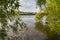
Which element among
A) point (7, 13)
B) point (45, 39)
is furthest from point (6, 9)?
point (45, 39)

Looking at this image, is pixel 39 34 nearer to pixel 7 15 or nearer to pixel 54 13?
Answer: pixel 54 13

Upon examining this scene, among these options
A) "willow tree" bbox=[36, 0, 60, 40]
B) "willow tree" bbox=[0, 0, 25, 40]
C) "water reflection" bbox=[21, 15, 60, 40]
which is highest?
"willow tree" bbox=[0, 0, 25, 40]

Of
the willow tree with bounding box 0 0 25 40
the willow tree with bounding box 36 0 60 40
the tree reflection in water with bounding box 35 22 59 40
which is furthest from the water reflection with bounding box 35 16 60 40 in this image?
the willow tree with bounding box 0 0 25 40

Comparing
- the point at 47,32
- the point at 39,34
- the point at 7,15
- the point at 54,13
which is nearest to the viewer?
the point at 7,15

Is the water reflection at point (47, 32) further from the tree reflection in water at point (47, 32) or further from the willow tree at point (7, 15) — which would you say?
the willow tree at point (7, 15)

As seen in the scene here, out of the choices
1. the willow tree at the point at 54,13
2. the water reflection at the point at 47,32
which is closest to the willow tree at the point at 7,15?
the willow tree at the point at 54,13

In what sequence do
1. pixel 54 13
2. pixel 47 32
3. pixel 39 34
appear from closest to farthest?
pixel 54 13 → pixel 47 32 → pixel 39 34

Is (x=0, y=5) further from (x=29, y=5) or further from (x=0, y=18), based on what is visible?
(x=29, y=5)

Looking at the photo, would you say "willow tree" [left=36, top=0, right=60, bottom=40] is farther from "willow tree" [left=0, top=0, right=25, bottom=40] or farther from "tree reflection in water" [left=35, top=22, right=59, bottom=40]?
"willow tree" [left=0, top=0, right=25, bottom=40]

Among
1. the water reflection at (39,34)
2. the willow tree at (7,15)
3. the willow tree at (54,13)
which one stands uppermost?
the willow tree at (7,15)

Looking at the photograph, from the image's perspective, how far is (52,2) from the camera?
4.26 meters

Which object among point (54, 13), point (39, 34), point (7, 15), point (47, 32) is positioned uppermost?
point (7, 15)

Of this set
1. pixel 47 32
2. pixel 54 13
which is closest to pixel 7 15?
pixel 54 13

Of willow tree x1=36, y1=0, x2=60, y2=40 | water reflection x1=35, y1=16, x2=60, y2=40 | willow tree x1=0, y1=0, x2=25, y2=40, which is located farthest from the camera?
water reflection x1=35, y1=16, x2=60, y2=40
